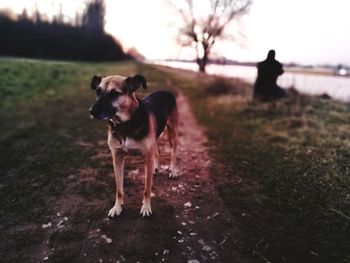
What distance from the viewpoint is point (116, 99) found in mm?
4023

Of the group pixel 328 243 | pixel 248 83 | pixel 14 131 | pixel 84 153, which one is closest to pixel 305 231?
pixel 328 243

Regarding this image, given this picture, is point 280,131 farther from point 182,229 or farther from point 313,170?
point 182,229

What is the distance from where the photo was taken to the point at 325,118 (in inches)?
460

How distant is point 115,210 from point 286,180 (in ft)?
11.1

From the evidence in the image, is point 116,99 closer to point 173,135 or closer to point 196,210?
point 196,210

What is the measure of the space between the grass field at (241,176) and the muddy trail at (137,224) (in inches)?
1.5

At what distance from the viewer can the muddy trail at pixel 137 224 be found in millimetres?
3873

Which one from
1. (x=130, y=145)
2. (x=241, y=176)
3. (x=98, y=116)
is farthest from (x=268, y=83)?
(x=98, y=116)

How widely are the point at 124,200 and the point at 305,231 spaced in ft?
9.19

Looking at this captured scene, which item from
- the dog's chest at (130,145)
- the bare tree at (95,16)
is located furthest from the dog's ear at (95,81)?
the bare tree at (95,16)

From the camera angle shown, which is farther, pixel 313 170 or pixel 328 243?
pixel 313 170

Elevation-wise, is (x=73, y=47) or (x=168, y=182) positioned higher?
(x=73, y=47)

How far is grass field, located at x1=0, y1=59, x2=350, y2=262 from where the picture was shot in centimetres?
412

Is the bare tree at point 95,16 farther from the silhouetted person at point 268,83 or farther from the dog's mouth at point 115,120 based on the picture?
the dog's mouth at point 115,120
